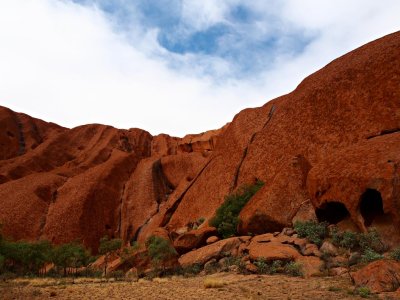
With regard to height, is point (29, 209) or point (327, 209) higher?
point (29, 209)

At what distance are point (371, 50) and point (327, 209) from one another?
17289 mm

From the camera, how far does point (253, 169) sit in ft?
127

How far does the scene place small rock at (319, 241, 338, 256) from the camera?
20.4 meters

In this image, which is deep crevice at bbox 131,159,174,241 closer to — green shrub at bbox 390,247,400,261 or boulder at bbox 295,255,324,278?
boulder at bbox 295,255,324,278

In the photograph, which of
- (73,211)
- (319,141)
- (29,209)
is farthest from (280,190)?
(29,209)

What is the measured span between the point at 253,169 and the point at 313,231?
16.4 metres

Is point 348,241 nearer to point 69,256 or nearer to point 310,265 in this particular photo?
point 310,265

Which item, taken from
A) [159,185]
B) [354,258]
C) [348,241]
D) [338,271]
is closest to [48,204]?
[159,185]

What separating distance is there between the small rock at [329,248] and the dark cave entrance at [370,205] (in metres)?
2.44

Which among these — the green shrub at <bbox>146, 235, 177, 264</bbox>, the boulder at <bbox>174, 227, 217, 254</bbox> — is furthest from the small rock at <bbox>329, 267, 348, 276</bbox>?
the boulder at <bbox>174, 227, 217, 254</bbox>

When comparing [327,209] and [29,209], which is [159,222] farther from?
[327,209]

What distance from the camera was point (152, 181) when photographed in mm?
64062

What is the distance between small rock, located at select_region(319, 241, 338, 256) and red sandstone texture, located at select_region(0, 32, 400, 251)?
1.97 m

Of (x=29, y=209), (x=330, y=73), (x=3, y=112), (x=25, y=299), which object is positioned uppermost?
(x=3, y=112)
